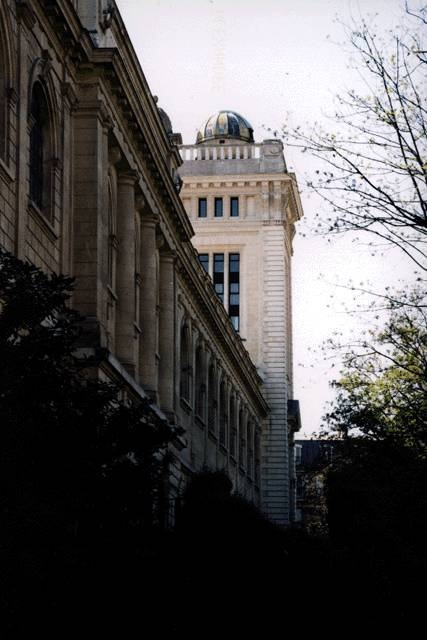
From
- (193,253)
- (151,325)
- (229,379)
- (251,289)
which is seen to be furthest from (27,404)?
(251,289)

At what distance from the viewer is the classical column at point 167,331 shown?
45.8 metres

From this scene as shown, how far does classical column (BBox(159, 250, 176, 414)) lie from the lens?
150 feet

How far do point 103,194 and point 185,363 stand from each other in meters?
20.6

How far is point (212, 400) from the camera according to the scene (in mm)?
61156

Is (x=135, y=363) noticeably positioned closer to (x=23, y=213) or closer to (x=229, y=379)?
(x=23, y=213)

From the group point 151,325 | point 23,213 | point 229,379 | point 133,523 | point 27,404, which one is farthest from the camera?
point 229,379

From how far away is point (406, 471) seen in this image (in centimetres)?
4638

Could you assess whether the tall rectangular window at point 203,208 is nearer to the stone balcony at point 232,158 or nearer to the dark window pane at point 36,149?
the stone balcony at point 232,158

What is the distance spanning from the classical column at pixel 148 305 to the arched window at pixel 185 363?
9.60m

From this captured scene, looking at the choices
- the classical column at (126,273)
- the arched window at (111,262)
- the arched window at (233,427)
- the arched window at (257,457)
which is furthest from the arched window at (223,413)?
the arched window at (111,262)

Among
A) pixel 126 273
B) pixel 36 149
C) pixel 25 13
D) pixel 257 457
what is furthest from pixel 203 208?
pixel 25 13

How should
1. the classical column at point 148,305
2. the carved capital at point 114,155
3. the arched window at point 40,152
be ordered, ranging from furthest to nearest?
the classical column at point 148,305 → the carved capital at point 114,155 → the arched window at point 40,152

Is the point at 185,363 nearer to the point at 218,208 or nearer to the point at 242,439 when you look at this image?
the point at 242,439

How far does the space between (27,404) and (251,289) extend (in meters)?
67.5
